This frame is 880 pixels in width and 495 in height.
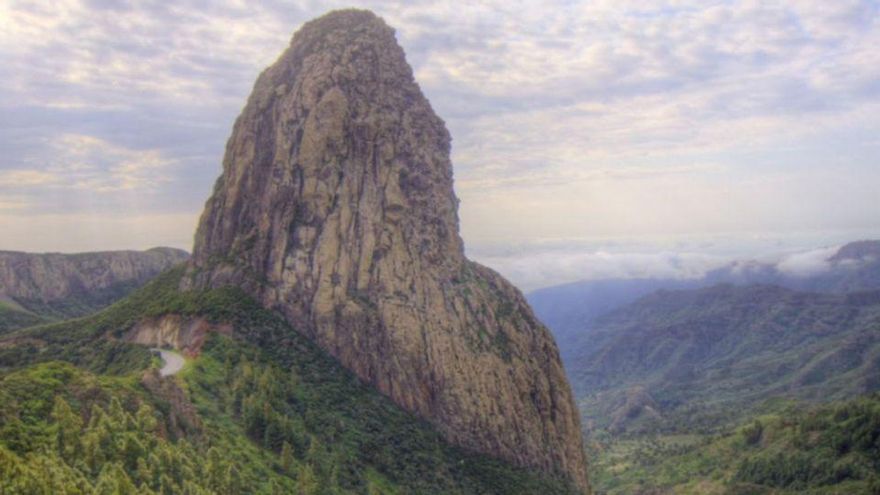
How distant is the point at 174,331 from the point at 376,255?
36.5 metres

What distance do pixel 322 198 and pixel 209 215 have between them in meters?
28.8

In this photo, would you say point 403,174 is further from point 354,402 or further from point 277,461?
point 277,461

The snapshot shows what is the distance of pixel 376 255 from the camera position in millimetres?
119125

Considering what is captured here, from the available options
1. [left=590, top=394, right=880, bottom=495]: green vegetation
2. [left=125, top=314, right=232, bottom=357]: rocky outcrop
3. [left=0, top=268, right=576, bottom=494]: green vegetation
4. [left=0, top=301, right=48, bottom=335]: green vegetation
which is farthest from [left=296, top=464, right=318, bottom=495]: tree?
[left=590, top=394, right=880, bottom=495]: green vegetation

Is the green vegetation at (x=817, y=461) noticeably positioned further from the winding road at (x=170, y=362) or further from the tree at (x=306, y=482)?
the winding road at (x=170, y=362)

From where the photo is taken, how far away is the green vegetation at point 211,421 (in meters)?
54.0

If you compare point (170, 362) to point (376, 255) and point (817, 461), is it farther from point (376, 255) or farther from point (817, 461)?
point (817, 461)

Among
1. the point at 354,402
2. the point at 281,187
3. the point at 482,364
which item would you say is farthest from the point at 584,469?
the point at 281,187

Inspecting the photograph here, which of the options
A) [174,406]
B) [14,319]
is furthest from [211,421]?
[14,319]

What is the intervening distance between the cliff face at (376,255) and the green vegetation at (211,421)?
5546 mm

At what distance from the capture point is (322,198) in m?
119

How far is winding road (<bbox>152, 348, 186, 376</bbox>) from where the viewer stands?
86.9 metres

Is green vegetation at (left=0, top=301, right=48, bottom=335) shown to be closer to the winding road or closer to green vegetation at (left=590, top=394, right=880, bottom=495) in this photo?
the winding road

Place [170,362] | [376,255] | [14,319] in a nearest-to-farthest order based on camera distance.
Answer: [170,362], [376,255], [14,319]
